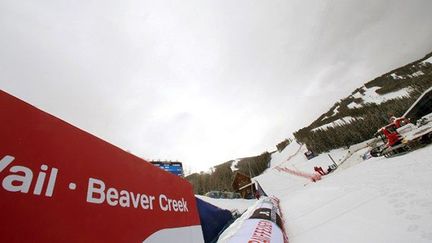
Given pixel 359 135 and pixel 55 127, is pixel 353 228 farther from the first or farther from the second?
pixel 359 135

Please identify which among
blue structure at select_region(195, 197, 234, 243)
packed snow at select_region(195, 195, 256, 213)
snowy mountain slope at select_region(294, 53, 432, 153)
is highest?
snowy mountain slope at select_region(294, 53, 432, 153)

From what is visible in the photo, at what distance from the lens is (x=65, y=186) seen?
1.31 m

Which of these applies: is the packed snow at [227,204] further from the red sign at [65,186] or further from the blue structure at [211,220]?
the red sign at [65,186]

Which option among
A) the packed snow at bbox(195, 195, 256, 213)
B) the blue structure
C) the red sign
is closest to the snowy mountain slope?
the packed snow at bbox(195, 195, 256, 213)

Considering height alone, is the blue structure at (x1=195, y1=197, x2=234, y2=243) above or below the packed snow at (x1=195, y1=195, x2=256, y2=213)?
below

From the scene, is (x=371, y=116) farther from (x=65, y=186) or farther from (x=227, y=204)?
(x=65, y=186)

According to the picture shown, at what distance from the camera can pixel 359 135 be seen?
39.5 m

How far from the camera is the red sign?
3.51ft

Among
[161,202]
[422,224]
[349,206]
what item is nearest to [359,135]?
[349,206]

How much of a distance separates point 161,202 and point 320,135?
5407 cm

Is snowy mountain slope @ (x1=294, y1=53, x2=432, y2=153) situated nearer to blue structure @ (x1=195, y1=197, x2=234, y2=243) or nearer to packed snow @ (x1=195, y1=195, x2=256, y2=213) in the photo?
packed snow @ (x1=195, y1=195, x2=256, y2=213)

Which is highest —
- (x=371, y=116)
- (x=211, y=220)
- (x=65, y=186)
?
(x=371, y=116)

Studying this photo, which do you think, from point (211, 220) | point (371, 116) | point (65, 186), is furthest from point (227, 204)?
point (371, 116)

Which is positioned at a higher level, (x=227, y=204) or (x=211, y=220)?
(x=227, y=204)
